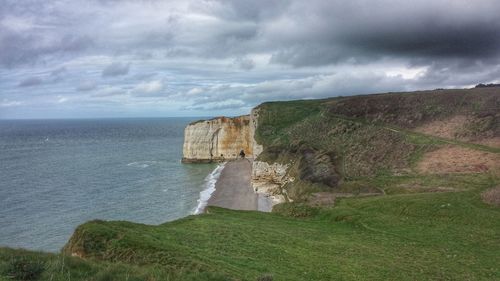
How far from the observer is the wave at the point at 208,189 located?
5356 centimetres

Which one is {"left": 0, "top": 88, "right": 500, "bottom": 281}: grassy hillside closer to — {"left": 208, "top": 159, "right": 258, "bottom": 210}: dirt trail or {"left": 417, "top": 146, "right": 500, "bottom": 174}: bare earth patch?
{"left": 417, "top": 146, "right": 500, "bottom": 174}: bare earth patch

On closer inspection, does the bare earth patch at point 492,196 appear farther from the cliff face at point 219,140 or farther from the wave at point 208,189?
the cliff face at point 219,140

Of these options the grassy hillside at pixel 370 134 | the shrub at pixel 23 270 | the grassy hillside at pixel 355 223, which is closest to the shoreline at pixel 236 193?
the grassy hillside at pixel 370 134

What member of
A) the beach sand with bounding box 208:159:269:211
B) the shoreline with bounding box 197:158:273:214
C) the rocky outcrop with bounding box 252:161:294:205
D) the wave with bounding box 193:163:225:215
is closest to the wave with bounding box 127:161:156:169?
the wave with bounding box 193:163:225:215

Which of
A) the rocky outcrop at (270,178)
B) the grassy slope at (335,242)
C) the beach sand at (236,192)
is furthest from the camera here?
the rocky outcrop at (270,178)

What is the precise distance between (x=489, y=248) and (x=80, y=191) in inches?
2185

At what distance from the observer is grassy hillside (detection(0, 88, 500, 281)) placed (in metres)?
19.7

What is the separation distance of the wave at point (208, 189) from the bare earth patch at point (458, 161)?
27093mm

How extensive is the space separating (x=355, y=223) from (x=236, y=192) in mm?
31511

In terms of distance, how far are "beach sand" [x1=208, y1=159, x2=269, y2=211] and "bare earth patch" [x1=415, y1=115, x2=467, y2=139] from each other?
2678 cm

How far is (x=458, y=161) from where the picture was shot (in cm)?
4781

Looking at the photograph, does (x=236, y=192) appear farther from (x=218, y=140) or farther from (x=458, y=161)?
(x=218, y=140)

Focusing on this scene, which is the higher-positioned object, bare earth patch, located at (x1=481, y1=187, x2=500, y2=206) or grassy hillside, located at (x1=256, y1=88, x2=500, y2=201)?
grassy hillside, located at (x1=256, y1=88, x2=500, y2=201)

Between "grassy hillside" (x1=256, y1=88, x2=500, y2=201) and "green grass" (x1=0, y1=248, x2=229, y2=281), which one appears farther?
"grassy hillside" (x1=256, y1=88, x2=500, y2=201)
